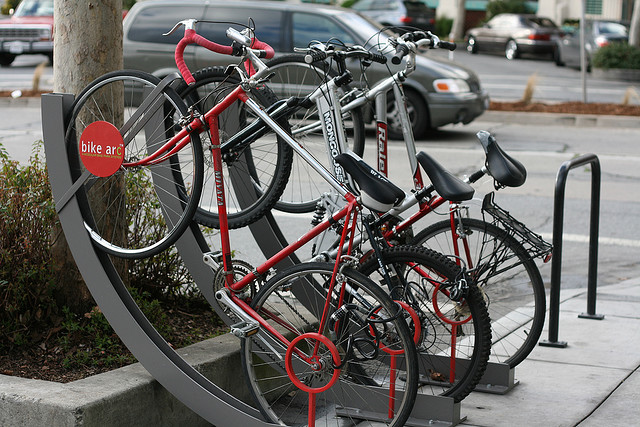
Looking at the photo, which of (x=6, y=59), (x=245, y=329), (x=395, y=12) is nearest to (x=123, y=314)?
(x=245, y=329)

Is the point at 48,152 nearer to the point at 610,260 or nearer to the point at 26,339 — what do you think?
the point at 26,339

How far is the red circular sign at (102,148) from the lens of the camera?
3990 mm

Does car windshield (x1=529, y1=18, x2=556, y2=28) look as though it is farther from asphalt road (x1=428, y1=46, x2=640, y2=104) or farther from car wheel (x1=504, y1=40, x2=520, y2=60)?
asphalt road (x1=428, y1=46, x2=640, y2=104)

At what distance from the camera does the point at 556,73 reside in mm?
26844

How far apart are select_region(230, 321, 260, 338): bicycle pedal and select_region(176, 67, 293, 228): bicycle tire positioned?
563 mm

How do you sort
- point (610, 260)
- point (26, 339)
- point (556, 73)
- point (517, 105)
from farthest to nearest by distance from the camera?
point (556, 73)
point (517, 105)
point (610, 260)
point (26, 339)

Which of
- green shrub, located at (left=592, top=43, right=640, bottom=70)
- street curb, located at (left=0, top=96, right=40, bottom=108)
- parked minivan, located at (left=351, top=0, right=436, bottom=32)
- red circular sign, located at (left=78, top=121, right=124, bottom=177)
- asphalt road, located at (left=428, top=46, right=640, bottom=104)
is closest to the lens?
red circular sign, located at (left=78, top=121, right=124, bottom=177)

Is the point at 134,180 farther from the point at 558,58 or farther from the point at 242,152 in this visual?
the point at 558,58

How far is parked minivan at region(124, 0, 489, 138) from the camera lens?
1359 centimetres

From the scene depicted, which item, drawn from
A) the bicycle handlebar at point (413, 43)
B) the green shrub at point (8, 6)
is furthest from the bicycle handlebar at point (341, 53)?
the green shrub at point (8, 6)

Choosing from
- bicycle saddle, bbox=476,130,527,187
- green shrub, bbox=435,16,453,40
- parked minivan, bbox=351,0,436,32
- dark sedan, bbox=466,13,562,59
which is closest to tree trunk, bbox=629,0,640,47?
dark sedan, bbox=466,13,562,59

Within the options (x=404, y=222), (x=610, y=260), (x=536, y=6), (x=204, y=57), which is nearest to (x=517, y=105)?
(x=204, y=57)

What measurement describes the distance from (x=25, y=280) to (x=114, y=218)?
1.71 feet

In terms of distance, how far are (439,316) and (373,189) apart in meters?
0.97
